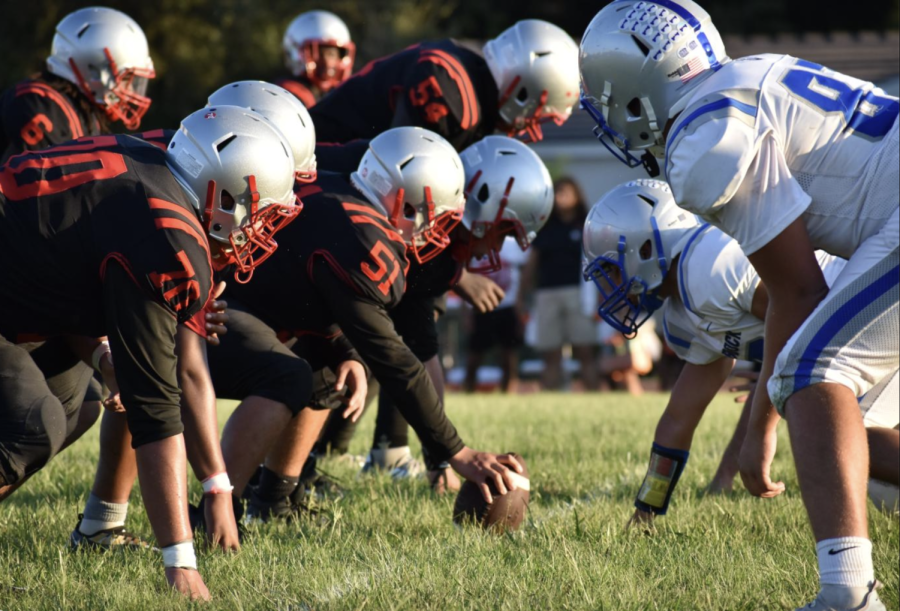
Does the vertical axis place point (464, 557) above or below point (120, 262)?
below

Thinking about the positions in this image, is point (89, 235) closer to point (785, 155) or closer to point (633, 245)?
point (785, 155)

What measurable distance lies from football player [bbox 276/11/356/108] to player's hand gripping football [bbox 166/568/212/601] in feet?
15.8

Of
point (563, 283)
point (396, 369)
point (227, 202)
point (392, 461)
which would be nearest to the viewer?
point (227, 202)

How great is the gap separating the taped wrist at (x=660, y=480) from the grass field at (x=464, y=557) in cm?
8

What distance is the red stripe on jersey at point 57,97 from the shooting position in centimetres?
547

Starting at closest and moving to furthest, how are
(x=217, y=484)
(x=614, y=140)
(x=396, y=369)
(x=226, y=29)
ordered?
(x=614, y=140) < (x=217, y=484) < (x=396, y=369) < (x=226, y=29)

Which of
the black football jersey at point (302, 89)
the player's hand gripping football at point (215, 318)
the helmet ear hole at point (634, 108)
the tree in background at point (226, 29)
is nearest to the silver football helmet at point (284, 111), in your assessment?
the player's hand gripping football at point (215, 318)

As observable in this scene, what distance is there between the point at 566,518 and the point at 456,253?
1404 mm

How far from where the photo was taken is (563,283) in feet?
37.3

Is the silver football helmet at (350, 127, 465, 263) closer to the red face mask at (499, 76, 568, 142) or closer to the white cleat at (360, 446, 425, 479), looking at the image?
the red face mask at (499, 76, 568, 142)

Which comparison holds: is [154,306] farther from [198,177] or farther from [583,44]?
[583,44]

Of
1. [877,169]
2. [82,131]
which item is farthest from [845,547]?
[82,131]

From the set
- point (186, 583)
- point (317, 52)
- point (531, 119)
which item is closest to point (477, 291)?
point (531, 119)

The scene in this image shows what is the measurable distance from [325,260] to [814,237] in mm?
1742
